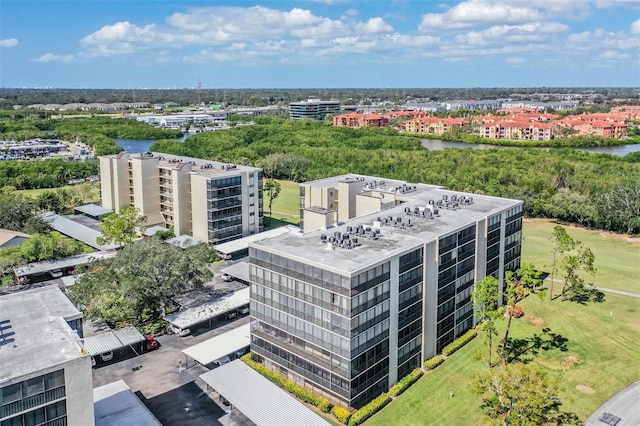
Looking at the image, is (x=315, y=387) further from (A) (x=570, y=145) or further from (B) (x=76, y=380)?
(A) (x=570, y=145)

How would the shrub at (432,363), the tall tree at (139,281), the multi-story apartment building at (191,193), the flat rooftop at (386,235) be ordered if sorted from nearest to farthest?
the flat rooftop at (386,235) < the shrub at (432,363) < the tall tree at (139,281) < the multi-story apartment building at (191,193)

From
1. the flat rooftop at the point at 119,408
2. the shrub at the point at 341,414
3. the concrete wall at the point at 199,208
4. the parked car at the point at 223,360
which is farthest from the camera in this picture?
the concrete wall at the point at 199,208

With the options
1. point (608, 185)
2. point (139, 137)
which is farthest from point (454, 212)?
point (139, 137)

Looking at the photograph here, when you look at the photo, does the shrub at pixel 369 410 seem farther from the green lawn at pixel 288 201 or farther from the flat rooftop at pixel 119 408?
the green lawn at pixel 288 201

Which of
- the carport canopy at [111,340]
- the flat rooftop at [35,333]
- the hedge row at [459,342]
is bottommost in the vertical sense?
the hedge row at [459,342]

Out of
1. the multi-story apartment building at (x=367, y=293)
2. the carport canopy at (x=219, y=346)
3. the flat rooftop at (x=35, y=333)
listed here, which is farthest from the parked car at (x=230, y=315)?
the flat rooftop at (x=35, y=333)

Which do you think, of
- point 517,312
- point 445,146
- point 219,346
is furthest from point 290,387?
point 445,146
